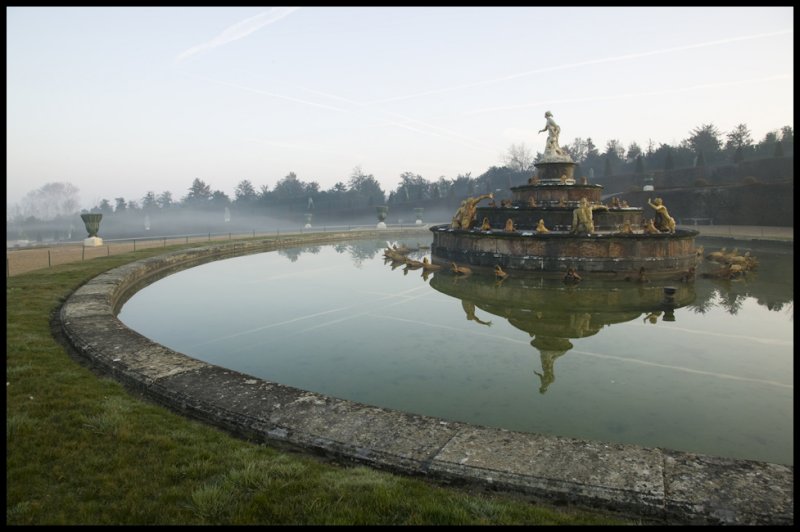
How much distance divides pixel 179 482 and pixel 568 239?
1387 cm

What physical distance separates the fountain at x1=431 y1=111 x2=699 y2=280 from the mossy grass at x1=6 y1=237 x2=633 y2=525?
12410mm

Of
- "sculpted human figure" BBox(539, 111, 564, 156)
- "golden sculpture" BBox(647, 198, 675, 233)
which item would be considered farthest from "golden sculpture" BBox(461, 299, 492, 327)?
"sculpted human figure" BBox(539, 111, 564, 156)

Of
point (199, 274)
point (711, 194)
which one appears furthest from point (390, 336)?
point (711, 194)

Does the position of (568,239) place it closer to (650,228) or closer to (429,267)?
(650,228)

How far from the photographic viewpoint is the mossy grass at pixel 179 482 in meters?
3.12

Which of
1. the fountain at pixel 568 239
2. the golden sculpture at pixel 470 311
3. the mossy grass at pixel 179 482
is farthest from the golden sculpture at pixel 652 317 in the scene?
the mossy grass at pixel 179 482

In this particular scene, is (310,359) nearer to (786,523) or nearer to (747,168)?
(786,523)

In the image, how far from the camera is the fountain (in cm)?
1499

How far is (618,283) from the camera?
14.1 m

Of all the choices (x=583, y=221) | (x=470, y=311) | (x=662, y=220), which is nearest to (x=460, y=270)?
(x=583, y=221)

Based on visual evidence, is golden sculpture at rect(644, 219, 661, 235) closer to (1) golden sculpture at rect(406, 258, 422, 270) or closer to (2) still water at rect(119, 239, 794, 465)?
(2) still water at rect(119, 239, 794, 465)

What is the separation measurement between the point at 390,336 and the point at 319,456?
4500mm

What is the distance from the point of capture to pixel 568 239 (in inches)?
595

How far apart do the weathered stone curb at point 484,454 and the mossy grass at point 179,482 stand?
6.1 inches
